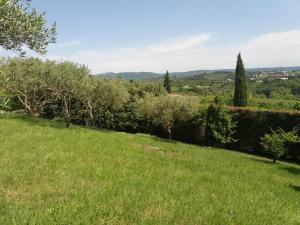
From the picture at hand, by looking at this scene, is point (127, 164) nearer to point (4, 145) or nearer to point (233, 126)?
point (4, 145)

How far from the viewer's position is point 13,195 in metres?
11.6

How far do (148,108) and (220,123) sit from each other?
8.92 metres

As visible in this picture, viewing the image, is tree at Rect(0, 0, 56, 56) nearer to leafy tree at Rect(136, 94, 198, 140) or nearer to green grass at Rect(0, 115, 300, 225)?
green grass at Rect(0, 115, 300, 225)

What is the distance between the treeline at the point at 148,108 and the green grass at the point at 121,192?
18.6 metres

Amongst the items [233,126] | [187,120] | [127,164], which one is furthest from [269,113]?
[127,164]

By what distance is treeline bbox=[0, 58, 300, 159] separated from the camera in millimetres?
40969

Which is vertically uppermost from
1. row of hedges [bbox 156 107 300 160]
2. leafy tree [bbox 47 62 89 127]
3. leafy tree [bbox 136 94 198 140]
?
leafy tree [bbox 47 62 89 127]

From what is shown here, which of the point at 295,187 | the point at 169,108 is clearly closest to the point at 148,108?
the point at 169,108

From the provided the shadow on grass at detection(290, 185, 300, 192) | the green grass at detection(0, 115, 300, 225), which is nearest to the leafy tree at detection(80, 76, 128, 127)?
the green grass at detection(0, 115, 300, 225)

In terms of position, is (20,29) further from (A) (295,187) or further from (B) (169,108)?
(B) (169,108)

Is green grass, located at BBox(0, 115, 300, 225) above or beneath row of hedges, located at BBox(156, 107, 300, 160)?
above

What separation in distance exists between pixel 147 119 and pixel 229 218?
133 ft

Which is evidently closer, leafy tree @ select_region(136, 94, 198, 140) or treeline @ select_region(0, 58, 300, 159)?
treeline @ select_region(0, 58, 300, 159)

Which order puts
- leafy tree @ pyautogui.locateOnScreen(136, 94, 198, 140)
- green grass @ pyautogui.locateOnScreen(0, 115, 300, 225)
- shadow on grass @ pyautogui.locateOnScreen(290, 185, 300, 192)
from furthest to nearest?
leafy tree @ pyautogui.locateOnScreen(136, 94, 198, 140)
shadow on grass @ pyautogui.locateOnScreen(290, 185, 300, 192)
green grass @ pyautogui.locateOnScreen(0, 115, 300, 225)
